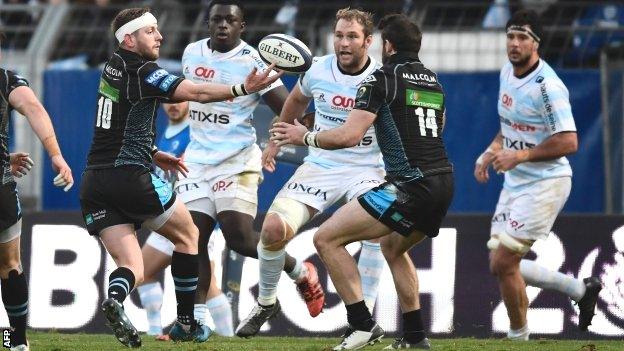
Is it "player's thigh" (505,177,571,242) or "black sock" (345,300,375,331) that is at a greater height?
"player's thigh" (505,177,571,242)

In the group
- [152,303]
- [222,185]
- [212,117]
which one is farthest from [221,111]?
[152,303]

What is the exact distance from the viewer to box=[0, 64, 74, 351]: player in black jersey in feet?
29.3

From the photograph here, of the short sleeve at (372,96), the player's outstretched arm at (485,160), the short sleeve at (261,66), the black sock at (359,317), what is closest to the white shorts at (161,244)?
the short sleeve at (261,66)

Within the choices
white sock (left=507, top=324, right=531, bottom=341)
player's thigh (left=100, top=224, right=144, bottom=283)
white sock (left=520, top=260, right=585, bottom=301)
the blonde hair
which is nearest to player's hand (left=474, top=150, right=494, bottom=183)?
white sock (left=520, top=260, right=585, bottom=301)

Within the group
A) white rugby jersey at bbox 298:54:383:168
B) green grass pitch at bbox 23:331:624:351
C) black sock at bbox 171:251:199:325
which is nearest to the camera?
green grass pitch at bbox 23:331:624:351

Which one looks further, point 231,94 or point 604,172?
point 604,172

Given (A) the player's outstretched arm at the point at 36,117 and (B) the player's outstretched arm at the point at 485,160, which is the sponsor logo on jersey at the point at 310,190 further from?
(A) the player's outstretched arm at the point at 36,117

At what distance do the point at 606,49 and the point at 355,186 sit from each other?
17.5ft

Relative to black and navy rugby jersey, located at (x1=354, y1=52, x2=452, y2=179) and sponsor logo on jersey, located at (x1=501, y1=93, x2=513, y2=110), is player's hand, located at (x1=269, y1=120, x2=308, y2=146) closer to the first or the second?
black and navy rugby jersey, located at (x1=354, y1=52, x2=452, y2=179)

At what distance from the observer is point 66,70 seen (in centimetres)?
1559

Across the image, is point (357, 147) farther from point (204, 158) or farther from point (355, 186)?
point (204, 158)

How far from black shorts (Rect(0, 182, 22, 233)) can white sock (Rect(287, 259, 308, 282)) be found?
2684 millimetres

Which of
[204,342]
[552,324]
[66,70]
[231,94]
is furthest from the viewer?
[66,70]

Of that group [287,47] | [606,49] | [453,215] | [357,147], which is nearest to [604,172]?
[606,49]
